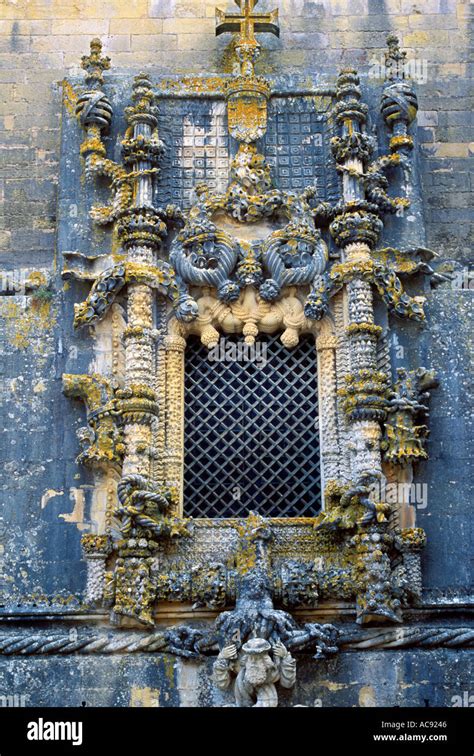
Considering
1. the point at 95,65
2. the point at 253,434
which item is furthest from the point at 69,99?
the point at 253,434

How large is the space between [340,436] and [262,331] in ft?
4.39

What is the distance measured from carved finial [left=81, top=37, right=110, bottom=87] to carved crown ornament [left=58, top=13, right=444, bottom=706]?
22 mm

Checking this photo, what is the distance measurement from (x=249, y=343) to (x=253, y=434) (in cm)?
87

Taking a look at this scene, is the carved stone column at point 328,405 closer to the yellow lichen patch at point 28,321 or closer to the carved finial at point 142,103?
the yellow lichen patch at point 28,321

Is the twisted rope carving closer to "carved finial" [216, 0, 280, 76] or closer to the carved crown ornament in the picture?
the carved crown ornament

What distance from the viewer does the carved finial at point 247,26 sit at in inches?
541

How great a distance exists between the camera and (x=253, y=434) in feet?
41.8

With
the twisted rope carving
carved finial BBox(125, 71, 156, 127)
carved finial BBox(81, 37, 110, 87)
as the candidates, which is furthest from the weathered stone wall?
the twisted rope carving

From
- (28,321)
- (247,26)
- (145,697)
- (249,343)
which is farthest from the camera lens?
(247,26)

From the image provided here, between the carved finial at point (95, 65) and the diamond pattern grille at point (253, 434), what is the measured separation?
2860 mm

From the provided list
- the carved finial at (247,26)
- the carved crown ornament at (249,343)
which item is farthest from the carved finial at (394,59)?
the carved finial at (247,26)

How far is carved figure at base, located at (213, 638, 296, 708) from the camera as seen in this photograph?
36.8 ft

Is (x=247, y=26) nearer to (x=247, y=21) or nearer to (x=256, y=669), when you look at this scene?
(x=247, y=21)
